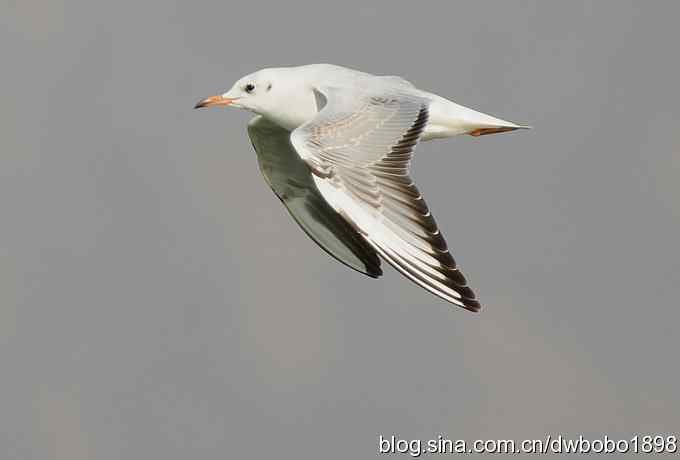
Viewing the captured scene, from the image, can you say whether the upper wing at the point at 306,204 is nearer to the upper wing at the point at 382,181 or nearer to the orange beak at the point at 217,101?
the orange beak at the point at 217,101

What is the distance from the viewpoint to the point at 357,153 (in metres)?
12.3

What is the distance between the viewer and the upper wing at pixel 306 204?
15.0 metres

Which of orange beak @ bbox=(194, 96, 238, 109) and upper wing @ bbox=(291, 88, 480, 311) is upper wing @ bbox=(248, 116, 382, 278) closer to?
orange beak @ bbox=(194, 96, 238, 109)

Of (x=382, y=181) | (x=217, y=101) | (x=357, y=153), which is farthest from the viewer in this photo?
(x=217, y=101)

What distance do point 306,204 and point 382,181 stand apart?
3041 millimetres

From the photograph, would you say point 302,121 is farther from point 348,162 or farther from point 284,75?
point 348,162

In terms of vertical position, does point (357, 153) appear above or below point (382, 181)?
above

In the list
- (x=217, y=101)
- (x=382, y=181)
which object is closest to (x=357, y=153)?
(x=382, y=181)

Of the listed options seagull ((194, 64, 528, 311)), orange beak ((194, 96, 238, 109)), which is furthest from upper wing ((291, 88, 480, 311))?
orange beak ((194, 96, 238, 109))

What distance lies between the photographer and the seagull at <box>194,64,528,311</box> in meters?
11.8

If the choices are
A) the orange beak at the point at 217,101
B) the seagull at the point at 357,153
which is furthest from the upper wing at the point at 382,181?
the orange beak at the point at 217,101

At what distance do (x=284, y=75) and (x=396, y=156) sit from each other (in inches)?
73.3

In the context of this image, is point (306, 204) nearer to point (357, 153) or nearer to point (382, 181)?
point (357, 153)

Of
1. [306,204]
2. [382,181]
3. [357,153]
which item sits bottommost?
[306,204]
